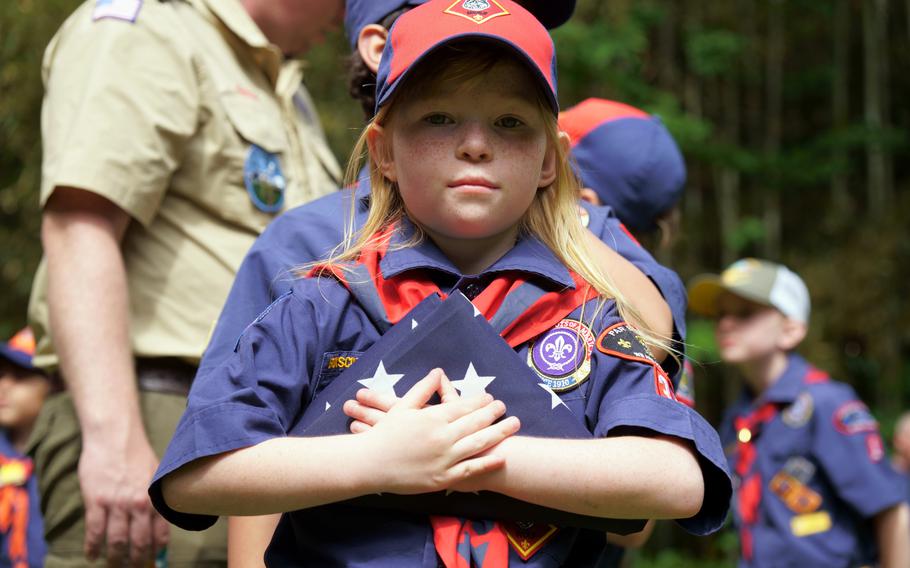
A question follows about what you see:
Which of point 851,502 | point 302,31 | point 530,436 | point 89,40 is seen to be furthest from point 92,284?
A: point 851,502

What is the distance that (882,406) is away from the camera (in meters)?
12.4

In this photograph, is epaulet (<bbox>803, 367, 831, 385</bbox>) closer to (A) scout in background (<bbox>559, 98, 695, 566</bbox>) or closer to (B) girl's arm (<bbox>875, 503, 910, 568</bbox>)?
(B) girl's arm (<bbox>875, 503, 910, 568</bbox>)

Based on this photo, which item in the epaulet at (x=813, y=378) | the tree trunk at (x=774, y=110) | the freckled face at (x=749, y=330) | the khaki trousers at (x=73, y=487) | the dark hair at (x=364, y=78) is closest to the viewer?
the dark hair at (x=364, y=78)

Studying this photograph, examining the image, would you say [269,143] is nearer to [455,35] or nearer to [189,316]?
[189,316]

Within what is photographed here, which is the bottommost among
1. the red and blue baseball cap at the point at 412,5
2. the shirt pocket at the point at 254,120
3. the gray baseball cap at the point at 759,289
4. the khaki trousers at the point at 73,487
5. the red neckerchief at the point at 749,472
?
the red neckerchief at the point at 749,472

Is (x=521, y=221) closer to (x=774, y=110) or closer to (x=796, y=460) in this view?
(x=796, y=460)

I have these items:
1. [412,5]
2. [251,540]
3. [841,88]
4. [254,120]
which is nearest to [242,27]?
[254,120]

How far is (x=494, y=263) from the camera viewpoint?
6.16ft

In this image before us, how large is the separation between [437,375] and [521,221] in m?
0.41

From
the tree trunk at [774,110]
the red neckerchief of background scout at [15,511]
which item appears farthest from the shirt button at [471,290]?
the tree trunk at [774,110]

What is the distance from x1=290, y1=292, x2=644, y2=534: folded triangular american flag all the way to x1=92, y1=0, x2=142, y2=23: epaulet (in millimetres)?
1377

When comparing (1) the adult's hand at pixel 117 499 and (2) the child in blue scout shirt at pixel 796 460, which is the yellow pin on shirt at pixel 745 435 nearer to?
(2) the child in blue scout shirt at pixel 796 460

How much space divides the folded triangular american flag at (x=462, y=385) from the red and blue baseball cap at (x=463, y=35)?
377 mm

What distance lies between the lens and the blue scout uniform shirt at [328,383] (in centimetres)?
164
